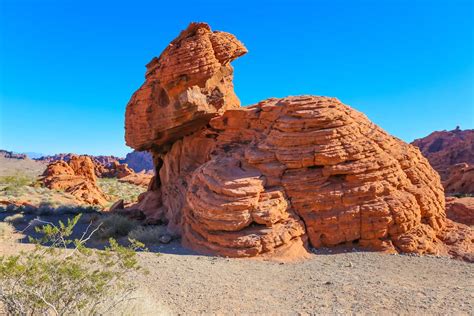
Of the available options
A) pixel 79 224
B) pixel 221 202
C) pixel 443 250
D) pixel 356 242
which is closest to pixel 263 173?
pixel 221 202

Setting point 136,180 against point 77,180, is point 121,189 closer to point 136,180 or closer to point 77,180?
point 136,180

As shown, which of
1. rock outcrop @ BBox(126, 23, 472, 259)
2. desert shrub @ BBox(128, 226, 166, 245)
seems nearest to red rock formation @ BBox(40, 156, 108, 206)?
rock outcrop @ BBox(126, 23, 472, 259)

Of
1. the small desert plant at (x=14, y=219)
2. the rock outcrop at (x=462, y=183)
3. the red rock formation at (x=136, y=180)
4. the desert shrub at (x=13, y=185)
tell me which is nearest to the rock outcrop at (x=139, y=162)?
the red rock formation at (x=136, y=180)

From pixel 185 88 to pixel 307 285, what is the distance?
10363mm

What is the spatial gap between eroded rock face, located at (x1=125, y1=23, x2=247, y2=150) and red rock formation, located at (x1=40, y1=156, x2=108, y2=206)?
34.8ft

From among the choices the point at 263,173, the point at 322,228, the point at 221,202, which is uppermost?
the point at 263,173

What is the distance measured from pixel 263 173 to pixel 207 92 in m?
5.58

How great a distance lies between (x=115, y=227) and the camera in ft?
42.3

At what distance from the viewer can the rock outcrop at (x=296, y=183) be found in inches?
409

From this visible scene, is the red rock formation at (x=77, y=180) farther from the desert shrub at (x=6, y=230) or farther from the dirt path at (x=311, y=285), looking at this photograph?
the dirt path at (x=311, y=285)

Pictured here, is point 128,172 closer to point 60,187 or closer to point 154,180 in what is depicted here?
point 60,187

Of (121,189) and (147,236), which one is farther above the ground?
(121,189)

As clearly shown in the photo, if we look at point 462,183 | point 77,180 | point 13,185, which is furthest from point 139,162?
point 462,183

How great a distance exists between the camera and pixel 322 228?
35.3 feet
